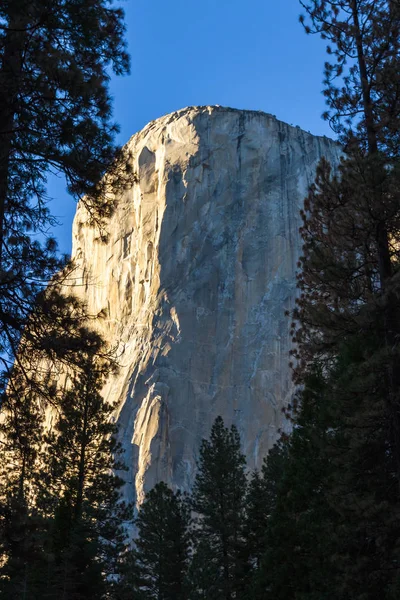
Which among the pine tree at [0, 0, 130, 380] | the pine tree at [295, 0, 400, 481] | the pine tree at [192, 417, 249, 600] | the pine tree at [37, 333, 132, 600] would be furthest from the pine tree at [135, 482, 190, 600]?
the pine tree at [0, 0, 130, 380]

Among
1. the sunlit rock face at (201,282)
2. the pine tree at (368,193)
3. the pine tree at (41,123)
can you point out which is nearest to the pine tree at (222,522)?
the pine tree at (368,193)

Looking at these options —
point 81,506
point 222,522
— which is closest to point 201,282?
point 222,522

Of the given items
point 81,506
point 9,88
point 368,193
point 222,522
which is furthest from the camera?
point 222,522

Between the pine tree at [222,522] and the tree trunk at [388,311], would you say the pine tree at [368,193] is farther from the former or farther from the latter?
the pine tree at [222,522]

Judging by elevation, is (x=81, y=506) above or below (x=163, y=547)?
above

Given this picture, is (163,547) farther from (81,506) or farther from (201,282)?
(201,282)

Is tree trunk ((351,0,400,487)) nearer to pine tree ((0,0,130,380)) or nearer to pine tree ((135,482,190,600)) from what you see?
pine tree ((0,0,130,380))
